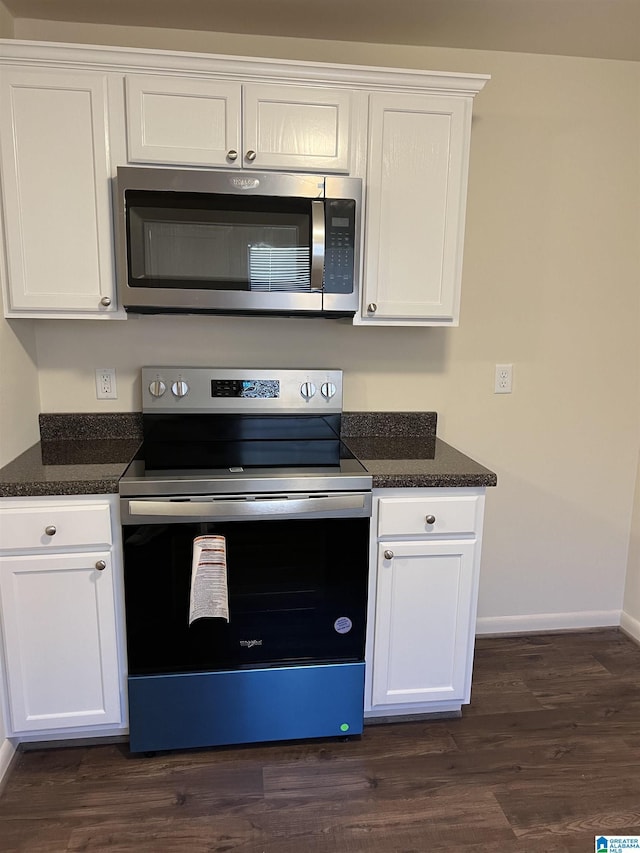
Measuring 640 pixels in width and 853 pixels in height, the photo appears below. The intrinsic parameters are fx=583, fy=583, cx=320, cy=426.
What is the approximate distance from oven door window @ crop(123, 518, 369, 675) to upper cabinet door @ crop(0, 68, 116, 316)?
2.66 ft

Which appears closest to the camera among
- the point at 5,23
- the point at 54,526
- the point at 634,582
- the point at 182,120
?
the point at 54,526

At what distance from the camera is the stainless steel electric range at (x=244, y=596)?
1.69m

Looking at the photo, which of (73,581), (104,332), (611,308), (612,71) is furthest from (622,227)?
(73,581)

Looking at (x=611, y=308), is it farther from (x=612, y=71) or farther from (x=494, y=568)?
(x=494, y=568)

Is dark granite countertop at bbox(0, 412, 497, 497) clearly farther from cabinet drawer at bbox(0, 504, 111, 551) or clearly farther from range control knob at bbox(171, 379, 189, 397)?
range control knob at bbox(171, 379, 189, 397)

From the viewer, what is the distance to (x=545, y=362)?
2.42 m

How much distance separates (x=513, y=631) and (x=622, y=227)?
1767 mm

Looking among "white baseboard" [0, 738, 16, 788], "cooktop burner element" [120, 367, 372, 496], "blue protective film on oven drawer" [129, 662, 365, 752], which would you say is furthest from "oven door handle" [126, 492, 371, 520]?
"white baseboard" [0, 738, 16, 788]

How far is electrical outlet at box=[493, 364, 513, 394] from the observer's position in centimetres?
239

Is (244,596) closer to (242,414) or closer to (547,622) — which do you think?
(242,414)

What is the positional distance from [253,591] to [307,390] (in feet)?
2.55

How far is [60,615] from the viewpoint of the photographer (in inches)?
68.6

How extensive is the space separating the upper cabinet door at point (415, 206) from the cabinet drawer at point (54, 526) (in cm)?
109

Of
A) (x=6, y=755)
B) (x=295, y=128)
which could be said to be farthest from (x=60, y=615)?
(x=295, y=128)
